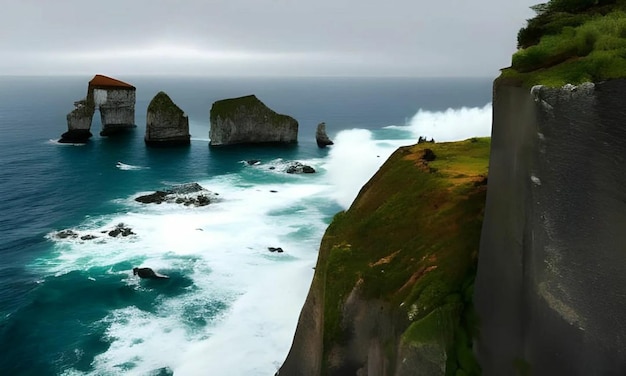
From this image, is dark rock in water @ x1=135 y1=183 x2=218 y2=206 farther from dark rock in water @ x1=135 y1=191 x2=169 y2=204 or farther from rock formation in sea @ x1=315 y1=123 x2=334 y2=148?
rock formation in sea @ x1=315 y1=123 x2=334 y2=148

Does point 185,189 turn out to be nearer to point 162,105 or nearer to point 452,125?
point 162,105

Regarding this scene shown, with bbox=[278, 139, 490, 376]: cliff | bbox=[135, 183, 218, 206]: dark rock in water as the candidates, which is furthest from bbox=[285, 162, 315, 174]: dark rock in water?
bbox=[278, 139, 490, 376]: cliff

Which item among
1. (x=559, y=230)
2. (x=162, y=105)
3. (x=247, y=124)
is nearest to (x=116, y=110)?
(x=162, y=105)

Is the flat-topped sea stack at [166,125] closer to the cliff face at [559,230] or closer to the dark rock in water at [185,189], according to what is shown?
the dark rock in water at [185,189]

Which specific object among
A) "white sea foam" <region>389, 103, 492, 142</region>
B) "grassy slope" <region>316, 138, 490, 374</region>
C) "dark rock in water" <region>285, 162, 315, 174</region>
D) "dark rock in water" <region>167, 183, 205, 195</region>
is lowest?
"dark rock in water" <region>167, 183, 205, 195</region>

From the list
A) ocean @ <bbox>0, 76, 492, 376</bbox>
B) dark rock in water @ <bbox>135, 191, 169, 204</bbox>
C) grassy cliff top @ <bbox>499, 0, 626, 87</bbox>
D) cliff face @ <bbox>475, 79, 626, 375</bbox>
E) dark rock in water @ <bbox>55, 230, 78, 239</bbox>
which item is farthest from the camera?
dark rock in water @ <bbox>135, 191, 169, 204</bbox>

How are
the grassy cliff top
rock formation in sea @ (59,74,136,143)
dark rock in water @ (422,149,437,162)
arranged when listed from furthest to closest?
rock formation in sea @ (59,74,136,143)
dark rock in water @ (422,149,437,162)
the grassy cliff top

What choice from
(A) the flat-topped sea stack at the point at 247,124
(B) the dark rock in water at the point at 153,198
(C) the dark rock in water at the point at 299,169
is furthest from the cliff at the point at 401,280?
(A) the flat-topped sea stack at the point at 247,124
